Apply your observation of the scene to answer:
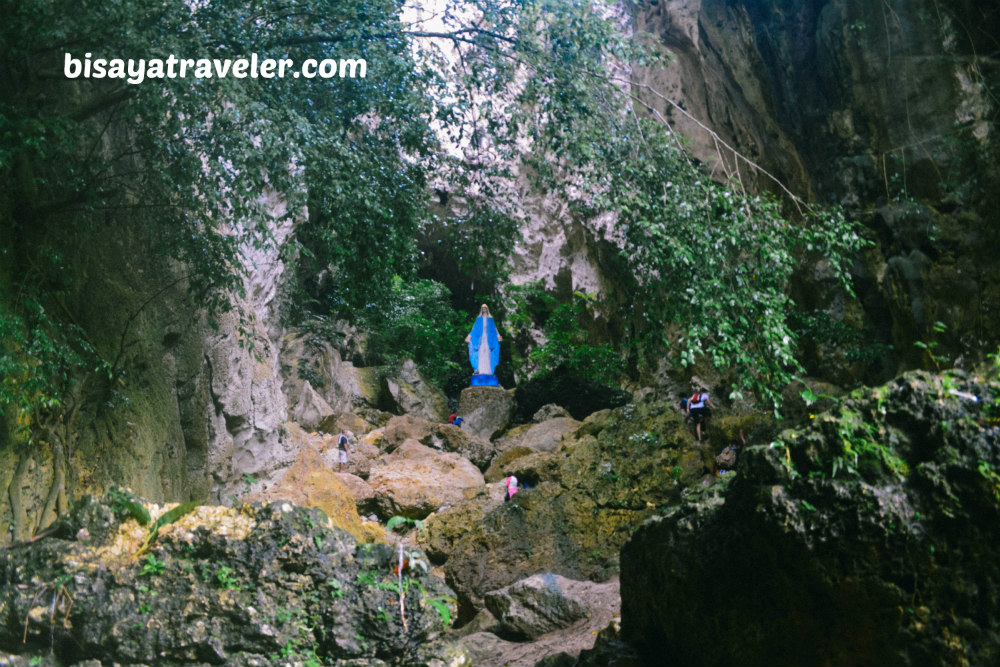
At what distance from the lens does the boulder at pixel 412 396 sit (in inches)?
677

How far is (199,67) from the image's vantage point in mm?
5297

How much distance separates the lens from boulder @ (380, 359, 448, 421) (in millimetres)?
17203

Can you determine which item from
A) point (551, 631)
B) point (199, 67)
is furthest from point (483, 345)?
point (199, 67)

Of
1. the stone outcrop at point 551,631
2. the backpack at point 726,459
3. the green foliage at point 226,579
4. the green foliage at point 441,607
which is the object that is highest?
the backpack at point 726,459

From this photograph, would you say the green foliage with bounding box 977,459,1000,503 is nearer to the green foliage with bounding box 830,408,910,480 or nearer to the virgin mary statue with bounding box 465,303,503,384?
the green foliage with bounding box 830,408,910,480

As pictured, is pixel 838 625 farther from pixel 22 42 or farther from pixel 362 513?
pixel 362 513

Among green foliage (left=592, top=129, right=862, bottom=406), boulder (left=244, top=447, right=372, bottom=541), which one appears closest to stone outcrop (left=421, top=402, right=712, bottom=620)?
boulder (left=244, top=447, right=372, bottom=541)

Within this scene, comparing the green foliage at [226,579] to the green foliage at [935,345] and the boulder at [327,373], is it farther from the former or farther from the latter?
the boulder at [327,373]

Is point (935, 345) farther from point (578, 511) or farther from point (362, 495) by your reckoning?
point (362, 495)

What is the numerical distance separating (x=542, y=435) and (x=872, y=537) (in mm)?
9769

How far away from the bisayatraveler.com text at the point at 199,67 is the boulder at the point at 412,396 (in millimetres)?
11099

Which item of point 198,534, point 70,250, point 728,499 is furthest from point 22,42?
point 728,499

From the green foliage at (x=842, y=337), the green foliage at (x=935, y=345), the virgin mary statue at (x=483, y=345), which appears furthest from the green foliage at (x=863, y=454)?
the virgin mary statue at (x=483, y=345)

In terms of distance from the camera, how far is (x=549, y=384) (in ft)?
53.5
